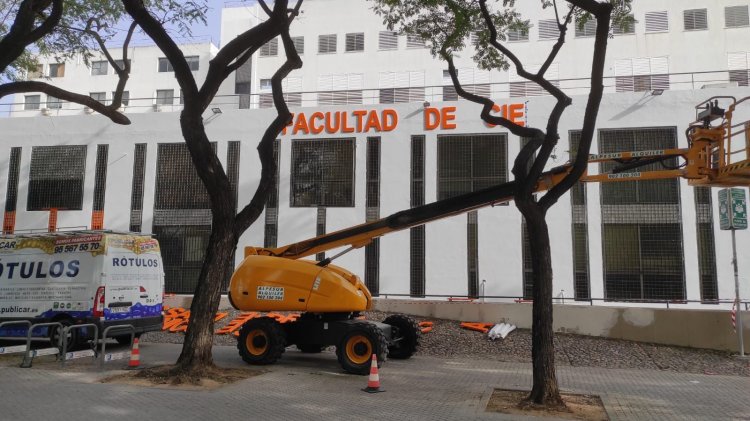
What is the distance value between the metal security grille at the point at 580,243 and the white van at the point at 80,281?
1237 cm

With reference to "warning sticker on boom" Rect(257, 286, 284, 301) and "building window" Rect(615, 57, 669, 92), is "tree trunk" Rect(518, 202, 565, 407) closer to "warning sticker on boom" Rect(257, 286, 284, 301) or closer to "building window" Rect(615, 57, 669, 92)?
"warning sticker on boom" Rect(257, 286, 284, 301)

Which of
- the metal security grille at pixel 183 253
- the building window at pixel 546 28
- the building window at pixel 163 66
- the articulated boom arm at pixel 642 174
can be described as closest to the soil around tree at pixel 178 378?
the articulated boom arm at pixel 642 174

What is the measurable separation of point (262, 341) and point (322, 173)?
9.50 metres

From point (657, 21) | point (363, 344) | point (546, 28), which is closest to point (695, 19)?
point (657, 21)

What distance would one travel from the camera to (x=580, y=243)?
17.8 meters

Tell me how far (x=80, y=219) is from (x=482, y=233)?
14.9 metres

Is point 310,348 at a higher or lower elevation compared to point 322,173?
lower

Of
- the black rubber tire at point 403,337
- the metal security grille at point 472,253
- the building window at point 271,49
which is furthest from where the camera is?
the building window at point 271,49

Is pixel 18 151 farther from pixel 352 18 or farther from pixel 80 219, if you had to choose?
pixel 352 18

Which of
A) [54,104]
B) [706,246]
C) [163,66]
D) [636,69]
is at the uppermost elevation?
[163,66]

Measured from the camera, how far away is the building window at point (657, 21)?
2709 centimetres

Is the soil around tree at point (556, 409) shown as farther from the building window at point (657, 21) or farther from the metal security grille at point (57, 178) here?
the building window at point (657, 21)

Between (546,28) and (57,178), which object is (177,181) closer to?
(57,178)

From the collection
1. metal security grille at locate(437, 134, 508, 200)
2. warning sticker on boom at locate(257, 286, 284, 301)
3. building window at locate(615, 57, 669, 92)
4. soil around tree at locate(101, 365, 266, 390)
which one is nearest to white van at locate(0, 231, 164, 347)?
soil around tree at locate(101, 365, 266, 390)
